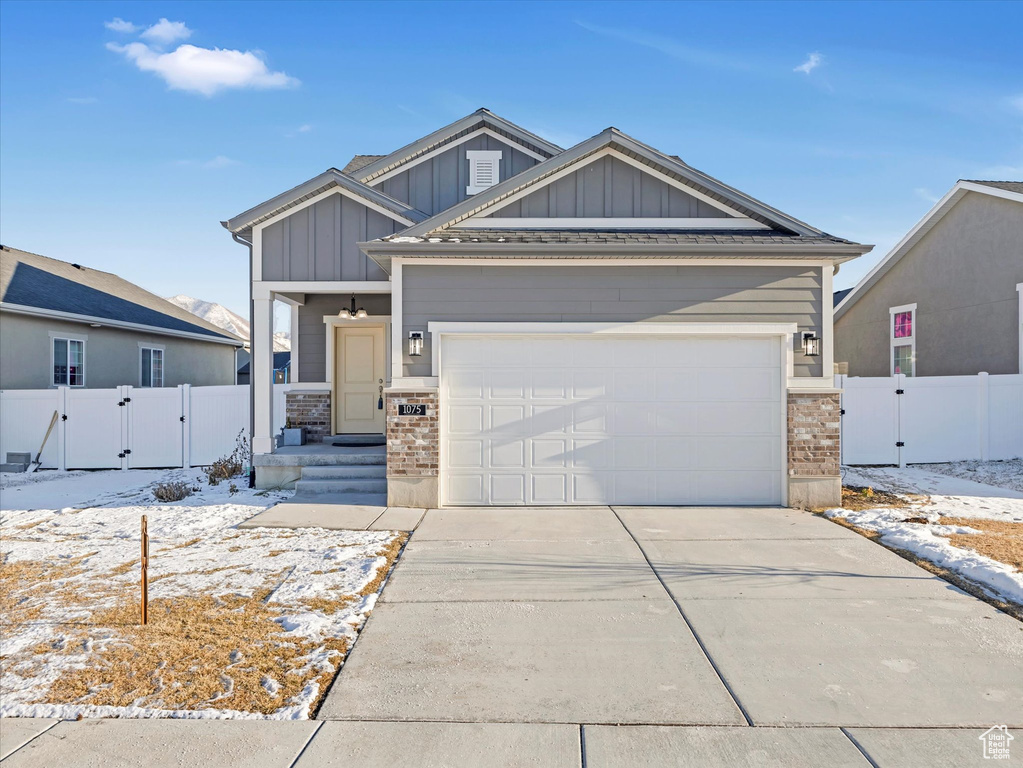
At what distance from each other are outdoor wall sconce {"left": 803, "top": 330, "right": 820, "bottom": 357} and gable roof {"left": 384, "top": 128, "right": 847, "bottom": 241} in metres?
1.43

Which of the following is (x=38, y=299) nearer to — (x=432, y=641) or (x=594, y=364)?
(x=594, y=364)

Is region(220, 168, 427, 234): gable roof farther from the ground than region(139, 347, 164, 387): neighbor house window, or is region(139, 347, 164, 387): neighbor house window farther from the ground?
region(220, 168, 427, 234): gable roof

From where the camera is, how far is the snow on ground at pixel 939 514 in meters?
5.40

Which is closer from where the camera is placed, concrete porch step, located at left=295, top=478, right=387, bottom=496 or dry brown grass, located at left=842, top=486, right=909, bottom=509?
dry brown grass, located at left=842, top=486, right=909, bottom=509

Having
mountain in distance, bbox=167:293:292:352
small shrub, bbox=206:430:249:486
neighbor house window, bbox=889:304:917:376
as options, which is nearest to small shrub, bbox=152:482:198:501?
small shrub, bbox=206:430:249:486

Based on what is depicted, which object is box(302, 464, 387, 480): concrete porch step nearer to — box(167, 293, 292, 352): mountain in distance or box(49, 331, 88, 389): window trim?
box(49, 331, 88, 389): window trim

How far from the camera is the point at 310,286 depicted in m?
9.51

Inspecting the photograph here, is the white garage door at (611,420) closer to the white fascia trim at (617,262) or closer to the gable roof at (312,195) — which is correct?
the white fascia trim at (617,262)

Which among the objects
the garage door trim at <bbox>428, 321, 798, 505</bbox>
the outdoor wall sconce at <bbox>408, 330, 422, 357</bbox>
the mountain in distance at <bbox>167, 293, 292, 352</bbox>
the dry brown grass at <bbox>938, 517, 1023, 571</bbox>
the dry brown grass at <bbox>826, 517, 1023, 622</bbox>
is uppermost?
the mountain in distance at <bbox>167, 293, 292, 352</bbox>

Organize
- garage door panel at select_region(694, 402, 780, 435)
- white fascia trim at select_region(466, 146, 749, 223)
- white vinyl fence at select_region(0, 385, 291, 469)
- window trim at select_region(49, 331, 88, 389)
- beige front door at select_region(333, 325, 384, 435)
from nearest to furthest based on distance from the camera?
garage door panel at select_region(694, 402, 780, 435)
white fascia trim at select_region(466, 146, 749, 223)
beige front door at select_region(333, 325, 384, 435)
white vinyl fence at select_region(0, 385, 291, 469)
window trim at select_region(49, 331, 88, 389)

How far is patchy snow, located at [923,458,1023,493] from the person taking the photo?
10.3 m

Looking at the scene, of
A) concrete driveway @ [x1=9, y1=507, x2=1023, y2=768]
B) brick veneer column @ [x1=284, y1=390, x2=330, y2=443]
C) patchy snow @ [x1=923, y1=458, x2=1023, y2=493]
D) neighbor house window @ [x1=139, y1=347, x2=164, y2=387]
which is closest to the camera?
concrete driveway @ [x1=9, y1=507, x2=1023, y2=768]

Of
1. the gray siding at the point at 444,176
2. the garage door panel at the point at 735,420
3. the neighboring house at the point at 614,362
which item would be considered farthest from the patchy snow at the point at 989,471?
the gray siding at the point at 444,176

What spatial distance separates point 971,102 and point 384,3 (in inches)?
482
